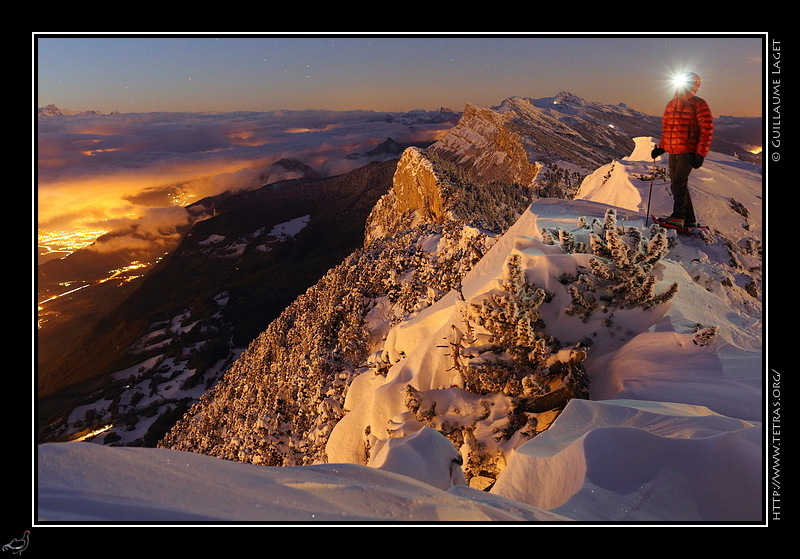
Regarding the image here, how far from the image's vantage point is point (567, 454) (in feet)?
12.5

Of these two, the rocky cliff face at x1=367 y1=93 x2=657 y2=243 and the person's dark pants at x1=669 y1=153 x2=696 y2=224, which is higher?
the rocky cliff face at x1=367 y1=93 x2=657 y2=243

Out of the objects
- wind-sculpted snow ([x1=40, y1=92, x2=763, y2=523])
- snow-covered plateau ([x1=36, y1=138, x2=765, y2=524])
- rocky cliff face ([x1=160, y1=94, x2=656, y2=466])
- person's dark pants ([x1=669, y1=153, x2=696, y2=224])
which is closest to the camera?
snow-covered plateau ([x1=36, y1=138, x2=765, y2=524])

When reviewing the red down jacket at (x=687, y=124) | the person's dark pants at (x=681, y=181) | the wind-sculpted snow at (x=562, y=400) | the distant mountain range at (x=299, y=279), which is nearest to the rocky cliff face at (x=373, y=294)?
the distant mountain range at (x=299, y=279)

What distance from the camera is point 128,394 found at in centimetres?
4628

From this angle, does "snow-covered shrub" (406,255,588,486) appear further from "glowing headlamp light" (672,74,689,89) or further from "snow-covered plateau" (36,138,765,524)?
"glowing headlamp light" (672,74,689,89)

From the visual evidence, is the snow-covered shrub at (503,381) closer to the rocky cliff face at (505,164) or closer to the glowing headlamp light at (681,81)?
the glowing headlamp light at (681,81)

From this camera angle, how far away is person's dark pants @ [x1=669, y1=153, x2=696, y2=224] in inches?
295

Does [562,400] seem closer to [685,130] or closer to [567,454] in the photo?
[567,454]

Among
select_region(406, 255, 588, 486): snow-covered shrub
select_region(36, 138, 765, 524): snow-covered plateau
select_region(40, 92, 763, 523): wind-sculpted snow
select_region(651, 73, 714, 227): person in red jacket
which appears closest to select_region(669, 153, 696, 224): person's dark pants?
select_region(651, 73, 714, 227): person in red jacket

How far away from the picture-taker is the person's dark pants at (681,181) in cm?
749

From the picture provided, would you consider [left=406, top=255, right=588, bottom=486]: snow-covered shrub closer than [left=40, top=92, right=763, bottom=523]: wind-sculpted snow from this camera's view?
No

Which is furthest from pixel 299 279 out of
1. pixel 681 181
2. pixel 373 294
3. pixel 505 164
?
pixel 681 181

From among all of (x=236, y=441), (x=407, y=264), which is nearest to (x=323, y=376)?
(x=236, y=441)

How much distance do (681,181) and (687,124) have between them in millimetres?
1122
